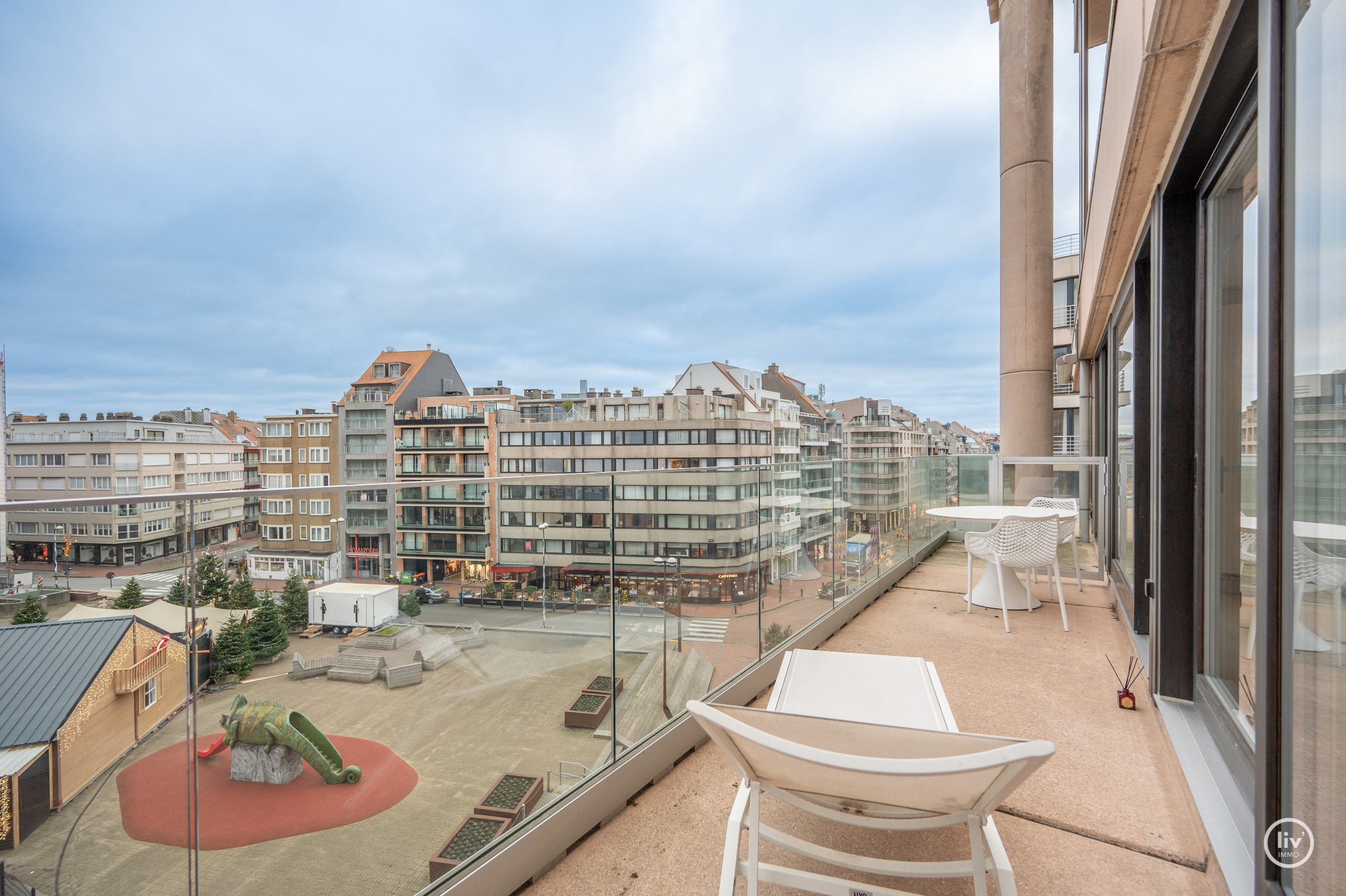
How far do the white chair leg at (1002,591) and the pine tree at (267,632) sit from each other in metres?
4.10

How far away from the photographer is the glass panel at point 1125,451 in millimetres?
3664

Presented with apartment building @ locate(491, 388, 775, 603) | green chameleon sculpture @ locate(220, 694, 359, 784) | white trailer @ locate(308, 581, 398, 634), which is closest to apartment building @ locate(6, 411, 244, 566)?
white trailer @ locate(308, 581, 398, 634)

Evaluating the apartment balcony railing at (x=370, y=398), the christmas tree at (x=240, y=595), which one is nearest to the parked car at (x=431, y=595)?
the christmas tree at (x=240, y=595)

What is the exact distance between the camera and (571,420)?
47719 mm

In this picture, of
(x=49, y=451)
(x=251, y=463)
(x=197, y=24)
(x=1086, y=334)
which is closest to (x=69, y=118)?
(x=197, y=24)

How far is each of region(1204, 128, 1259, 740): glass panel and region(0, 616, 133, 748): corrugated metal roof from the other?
250 centimetres

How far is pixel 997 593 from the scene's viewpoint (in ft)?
15.6

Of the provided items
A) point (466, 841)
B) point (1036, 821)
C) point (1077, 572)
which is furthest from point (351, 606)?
point (1077, 572)

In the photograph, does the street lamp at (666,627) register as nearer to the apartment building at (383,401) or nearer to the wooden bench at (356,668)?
the wooden bench at (356,668)

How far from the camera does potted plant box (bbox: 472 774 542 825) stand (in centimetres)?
169

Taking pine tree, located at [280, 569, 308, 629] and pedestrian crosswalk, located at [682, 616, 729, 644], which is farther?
pedestrian crosswalk, located at [682, 616, 729, 644]

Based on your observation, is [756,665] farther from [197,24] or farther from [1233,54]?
[197,24]

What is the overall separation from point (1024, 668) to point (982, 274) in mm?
67961

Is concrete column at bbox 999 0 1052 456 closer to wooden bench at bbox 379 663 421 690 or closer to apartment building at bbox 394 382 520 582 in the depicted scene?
apartment building at bbox 394 382 520 582
